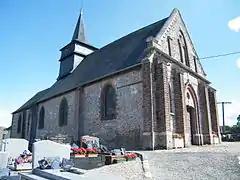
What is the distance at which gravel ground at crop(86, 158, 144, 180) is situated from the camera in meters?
5.42

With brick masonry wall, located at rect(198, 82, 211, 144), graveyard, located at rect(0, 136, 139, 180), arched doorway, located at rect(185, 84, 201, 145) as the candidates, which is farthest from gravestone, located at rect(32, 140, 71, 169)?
brick masonry wall, located at rect(198, 82, 211, 144)

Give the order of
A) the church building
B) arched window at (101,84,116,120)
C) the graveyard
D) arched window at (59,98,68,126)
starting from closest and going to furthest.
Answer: the graveyard → the church building → arched window at (101,84,116,120) → arched window at (59,98,68,126)

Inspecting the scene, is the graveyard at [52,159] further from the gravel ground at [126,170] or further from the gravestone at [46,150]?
the gravel ground at [126,170]

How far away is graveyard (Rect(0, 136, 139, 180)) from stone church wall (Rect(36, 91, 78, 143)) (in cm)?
773

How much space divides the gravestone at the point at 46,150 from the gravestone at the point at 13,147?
387 cm

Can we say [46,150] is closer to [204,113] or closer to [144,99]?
[144,99]

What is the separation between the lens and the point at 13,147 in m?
9.12

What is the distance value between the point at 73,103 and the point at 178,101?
8.99 metres

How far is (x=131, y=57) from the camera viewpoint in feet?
47.0

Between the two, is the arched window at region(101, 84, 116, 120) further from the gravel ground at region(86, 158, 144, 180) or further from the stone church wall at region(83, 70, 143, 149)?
the gravel ground at region(86, 158, 144, 180)

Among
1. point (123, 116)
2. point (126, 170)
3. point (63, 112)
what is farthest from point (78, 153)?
point (63, 112)

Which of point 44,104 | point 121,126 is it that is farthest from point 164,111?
point 44,104

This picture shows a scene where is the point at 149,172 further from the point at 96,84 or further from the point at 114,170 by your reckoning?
the point at 96,84

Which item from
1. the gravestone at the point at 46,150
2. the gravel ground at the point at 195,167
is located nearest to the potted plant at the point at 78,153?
the gravestone at the point at 46,150
